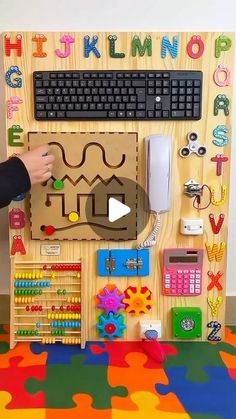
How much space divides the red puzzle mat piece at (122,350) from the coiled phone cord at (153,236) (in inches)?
10.9

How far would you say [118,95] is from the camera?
111cm

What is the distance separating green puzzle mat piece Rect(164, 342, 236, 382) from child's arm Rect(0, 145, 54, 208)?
572 mm

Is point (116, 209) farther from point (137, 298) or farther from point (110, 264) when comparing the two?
point (137, 298)

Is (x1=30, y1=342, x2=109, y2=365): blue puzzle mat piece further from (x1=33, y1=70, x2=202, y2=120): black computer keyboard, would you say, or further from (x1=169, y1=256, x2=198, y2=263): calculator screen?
(x1=33, y1=70, x2=202, y2=120): black computer keyboard

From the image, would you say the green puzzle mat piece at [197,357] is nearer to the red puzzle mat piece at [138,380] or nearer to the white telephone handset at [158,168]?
the red puzzle mat piece at [138,380]

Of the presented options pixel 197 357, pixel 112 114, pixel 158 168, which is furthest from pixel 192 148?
pixel 197 357

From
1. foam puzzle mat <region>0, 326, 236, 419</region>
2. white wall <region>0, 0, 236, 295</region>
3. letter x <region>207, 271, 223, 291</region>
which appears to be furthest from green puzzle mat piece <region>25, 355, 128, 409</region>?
white wall <region>0, 0, 236, 295</region>

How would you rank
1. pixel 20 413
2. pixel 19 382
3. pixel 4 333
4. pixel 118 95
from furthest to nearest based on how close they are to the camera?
pixel 4 333, pixel 118 95, pixel 19 382, pixel 20 413

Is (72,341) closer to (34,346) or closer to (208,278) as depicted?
(34,346)

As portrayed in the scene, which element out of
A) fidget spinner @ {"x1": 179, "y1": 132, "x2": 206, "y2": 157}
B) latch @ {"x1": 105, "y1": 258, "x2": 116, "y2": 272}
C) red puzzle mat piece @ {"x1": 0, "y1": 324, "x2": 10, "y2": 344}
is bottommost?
red puzzle mat piece @ {"x1": 0, "y1": 324, "x2": 10, "y2": 344}

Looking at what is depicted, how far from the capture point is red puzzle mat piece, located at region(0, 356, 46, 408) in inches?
36.5

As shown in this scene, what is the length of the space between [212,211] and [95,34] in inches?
22.0

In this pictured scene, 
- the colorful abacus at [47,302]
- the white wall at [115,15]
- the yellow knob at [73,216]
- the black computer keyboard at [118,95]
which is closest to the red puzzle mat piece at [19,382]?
the colorful abacus at [47,302]

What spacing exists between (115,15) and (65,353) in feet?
3.02
